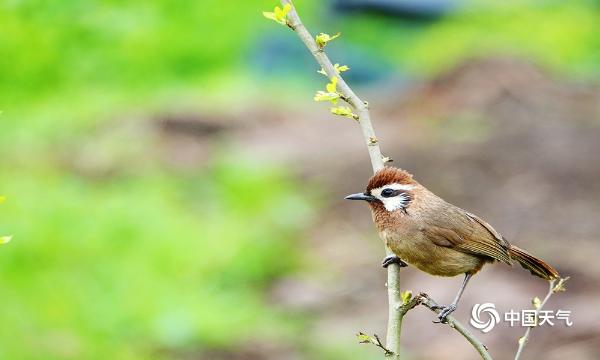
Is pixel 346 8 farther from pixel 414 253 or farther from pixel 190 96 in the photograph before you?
pixel 414 253

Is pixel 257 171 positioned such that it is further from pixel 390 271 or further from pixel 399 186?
pixel 390 271

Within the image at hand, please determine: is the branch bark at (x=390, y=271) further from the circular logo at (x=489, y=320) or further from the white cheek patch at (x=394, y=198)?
the circular logo at (x=489, y=320)

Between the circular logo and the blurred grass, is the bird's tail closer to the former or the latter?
the circular logo

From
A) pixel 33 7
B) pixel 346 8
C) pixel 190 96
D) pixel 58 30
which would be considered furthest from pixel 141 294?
pixel 346 8

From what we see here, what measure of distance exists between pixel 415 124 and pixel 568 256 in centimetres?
374

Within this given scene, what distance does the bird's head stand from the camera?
3859 millimetres

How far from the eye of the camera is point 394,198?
13.6 ft

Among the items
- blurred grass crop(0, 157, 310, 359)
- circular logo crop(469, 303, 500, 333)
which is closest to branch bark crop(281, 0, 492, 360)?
circular logo crop(469, 303, 500, 333)

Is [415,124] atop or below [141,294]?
atop

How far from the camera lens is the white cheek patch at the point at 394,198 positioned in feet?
13.1

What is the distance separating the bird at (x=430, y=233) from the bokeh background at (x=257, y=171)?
2.66 meters

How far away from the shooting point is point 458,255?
4.27 m

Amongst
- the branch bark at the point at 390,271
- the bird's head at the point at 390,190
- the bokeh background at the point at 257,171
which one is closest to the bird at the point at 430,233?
the bird's head at the point at 390,190

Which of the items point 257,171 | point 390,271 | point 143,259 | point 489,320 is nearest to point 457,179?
point 257,171
